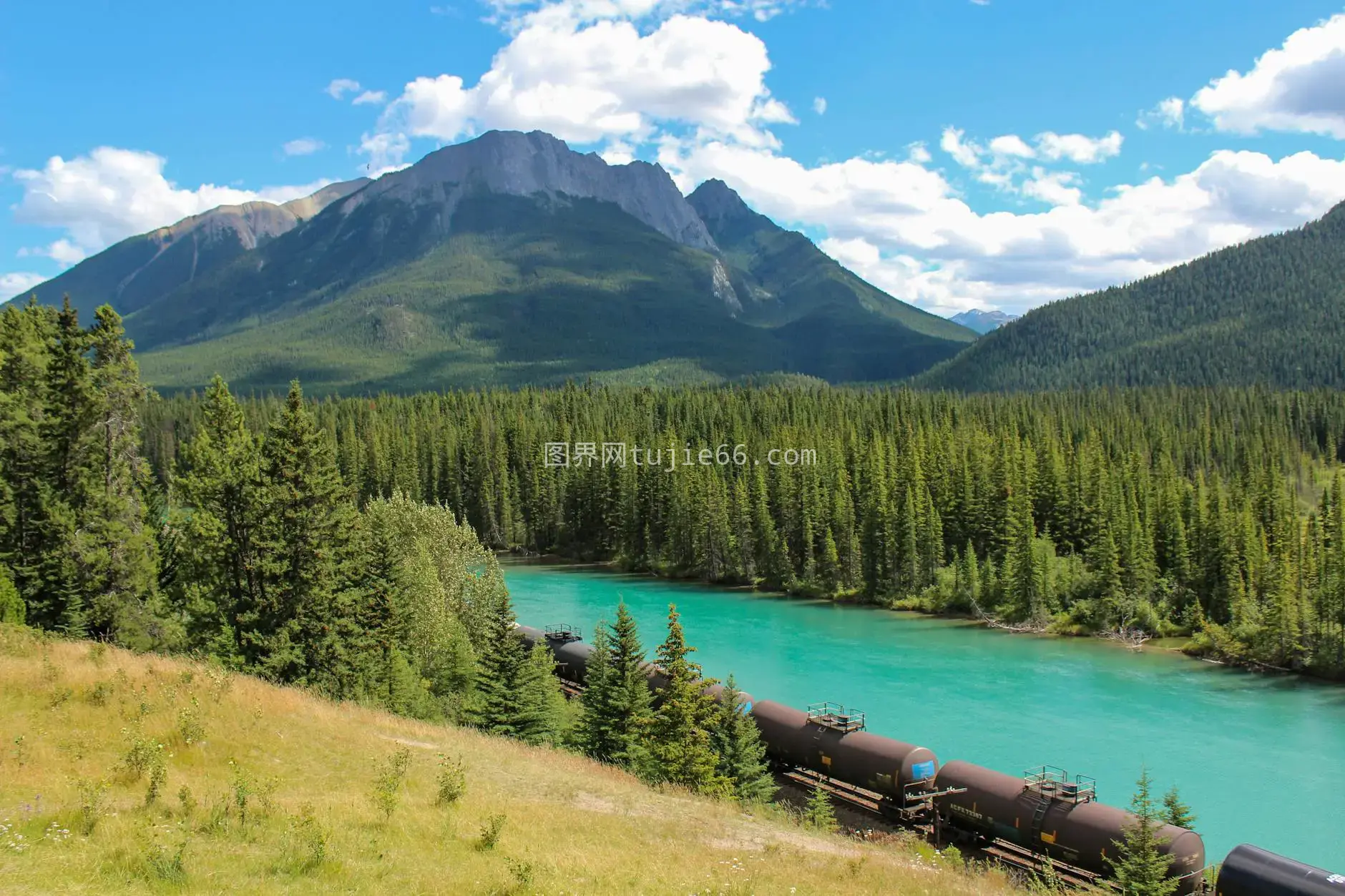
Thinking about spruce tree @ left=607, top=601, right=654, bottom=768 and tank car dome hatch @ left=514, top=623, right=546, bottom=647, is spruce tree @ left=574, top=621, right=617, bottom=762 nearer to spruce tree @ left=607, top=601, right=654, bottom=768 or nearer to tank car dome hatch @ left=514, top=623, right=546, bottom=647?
spruce tree @ left=607, top=601, right=654, bottom=768

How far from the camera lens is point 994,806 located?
32.2 meters

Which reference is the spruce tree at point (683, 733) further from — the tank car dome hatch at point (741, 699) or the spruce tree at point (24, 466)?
the spruce tree at point (24, 466)

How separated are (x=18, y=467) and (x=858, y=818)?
36.2m

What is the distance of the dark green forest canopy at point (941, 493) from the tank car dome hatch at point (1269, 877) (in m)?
45.4

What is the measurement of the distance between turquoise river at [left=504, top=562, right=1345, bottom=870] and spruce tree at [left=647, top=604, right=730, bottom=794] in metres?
18.8

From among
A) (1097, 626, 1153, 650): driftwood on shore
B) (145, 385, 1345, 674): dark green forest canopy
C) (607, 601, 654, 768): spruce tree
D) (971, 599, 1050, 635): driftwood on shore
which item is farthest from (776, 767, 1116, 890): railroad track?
(971, 599, 1050, 635): driftwood on shore

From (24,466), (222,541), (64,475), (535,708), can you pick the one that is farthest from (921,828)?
(24,466)

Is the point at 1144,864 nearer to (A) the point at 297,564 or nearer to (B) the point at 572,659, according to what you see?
(A) the point at 297,564

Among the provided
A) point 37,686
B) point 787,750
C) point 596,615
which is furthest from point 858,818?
point 596,615

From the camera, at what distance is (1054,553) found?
92625 mm

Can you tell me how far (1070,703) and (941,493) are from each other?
45552mm

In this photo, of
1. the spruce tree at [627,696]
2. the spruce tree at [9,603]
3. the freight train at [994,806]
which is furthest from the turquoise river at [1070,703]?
the spruce tree at [9,603]

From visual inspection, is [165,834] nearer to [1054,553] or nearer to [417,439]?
[1054,553]

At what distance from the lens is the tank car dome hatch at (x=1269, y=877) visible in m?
24.6
